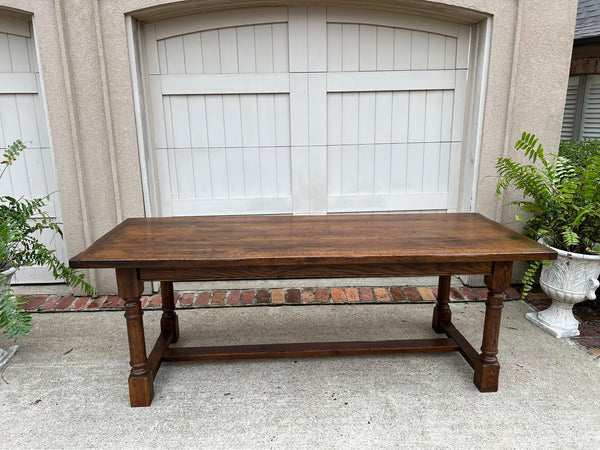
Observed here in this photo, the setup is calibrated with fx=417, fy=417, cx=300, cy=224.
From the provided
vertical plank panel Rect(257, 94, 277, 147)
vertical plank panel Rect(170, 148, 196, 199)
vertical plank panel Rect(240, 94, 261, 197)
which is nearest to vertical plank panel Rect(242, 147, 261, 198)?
vertical plank panel Rect(240, 94, 261, 197)

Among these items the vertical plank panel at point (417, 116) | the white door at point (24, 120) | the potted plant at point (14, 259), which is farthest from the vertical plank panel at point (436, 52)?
the white door at point (24, 120)

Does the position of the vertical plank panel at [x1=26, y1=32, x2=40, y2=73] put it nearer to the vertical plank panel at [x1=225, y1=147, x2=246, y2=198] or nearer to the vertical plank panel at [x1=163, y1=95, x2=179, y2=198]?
the vertical plank panel at [x1=163, y1=95, x2=179, y2=198]

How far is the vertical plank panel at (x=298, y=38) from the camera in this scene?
331 cm

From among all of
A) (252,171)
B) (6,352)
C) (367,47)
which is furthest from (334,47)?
(6,352)

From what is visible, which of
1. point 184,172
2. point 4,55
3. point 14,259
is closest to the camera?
point 14,259

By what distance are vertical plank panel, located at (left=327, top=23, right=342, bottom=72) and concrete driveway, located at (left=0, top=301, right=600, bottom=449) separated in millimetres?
2088

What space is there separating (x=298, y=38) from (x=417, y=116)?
1196 millimetres

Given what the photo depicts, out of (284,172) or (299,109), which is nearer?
(299,109)

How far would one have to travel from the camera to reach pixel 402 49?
345 centimetres

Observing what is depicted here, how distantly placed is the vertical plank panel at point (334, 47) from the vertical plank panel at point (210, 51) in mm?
902

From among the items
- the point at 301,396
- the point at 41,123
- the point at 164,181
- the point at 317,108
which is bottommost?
the point at 301,396

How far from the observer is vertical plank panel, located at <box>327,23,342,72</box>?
338 centimetres

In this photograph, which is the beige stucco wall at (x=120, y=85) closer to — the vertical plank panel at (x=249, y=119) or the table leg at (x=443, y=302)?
the vertical plank panel at (x=249, y=119)

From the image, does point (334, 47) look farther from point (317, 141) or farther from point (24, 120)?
point (24, 120)
